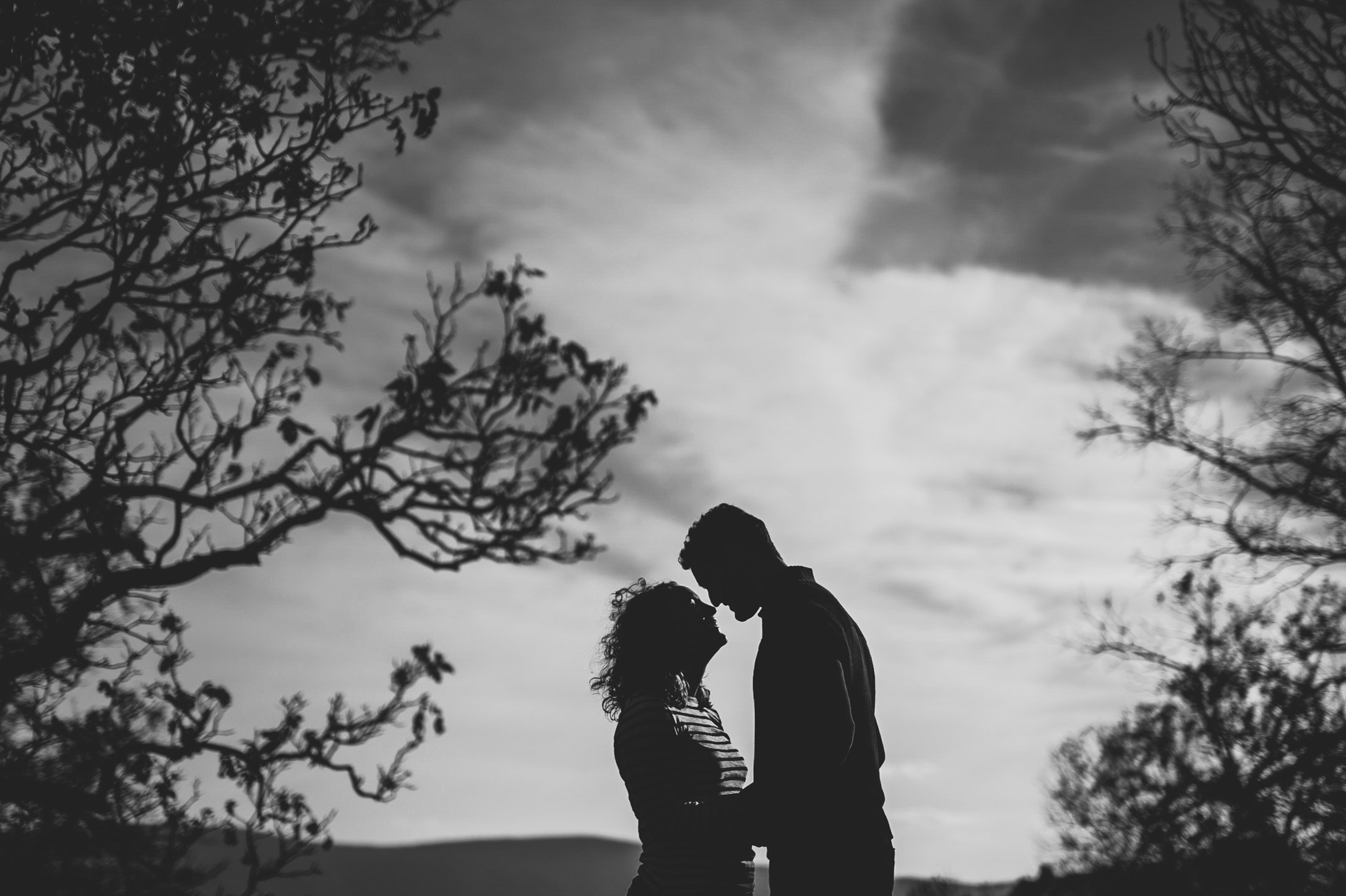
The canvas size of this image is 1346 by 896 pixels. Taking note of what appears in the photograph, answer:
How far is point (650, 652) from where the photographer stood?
3174 mm

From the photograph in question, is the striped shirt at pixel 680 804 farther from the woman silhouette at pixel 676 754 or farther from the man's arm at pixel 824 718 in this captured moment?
the man's arm at pixel 824 718

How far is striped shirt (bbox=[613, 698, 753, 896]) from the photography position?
298 cm

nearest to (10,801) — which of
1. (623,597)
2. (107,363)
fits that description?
(107,363)

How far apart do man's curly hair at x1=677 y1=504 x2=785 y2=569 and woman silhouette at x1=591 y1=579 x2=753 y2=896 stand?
12 cm

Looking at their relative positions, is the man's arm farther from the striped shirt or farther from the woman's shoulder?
the woman's shoulder

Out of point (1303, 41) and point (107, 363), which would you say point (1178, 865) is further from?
point (107, 363)

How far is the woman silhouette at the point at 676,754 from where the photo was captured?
9.86 ft

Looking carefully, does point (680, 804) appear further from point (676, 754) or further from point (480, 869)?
A: point (480, 869)

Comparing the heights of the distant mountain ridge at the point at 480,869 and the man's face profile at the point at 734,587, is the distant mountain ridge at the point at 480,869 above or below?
below

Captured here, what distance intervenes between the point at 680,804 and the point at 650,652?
43cm

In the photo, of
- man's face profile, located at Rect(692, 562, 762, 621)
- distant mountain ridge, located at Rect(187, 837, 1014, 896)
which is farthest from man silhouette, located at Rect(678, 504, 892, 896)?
distant mountain ridge, located at Rect(187, 837, 1014, 896)

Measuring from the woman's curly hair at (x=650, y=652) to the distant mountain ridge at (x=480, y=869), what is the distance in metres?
→ 47.5

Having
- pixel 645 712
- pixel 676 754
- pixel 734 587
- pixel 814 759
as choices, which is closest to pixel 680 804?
pixel 676 754

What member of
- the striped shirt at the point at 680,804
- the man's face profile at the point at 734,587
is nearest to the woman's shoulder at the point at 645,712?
the striped shirt at the point at 680,804
